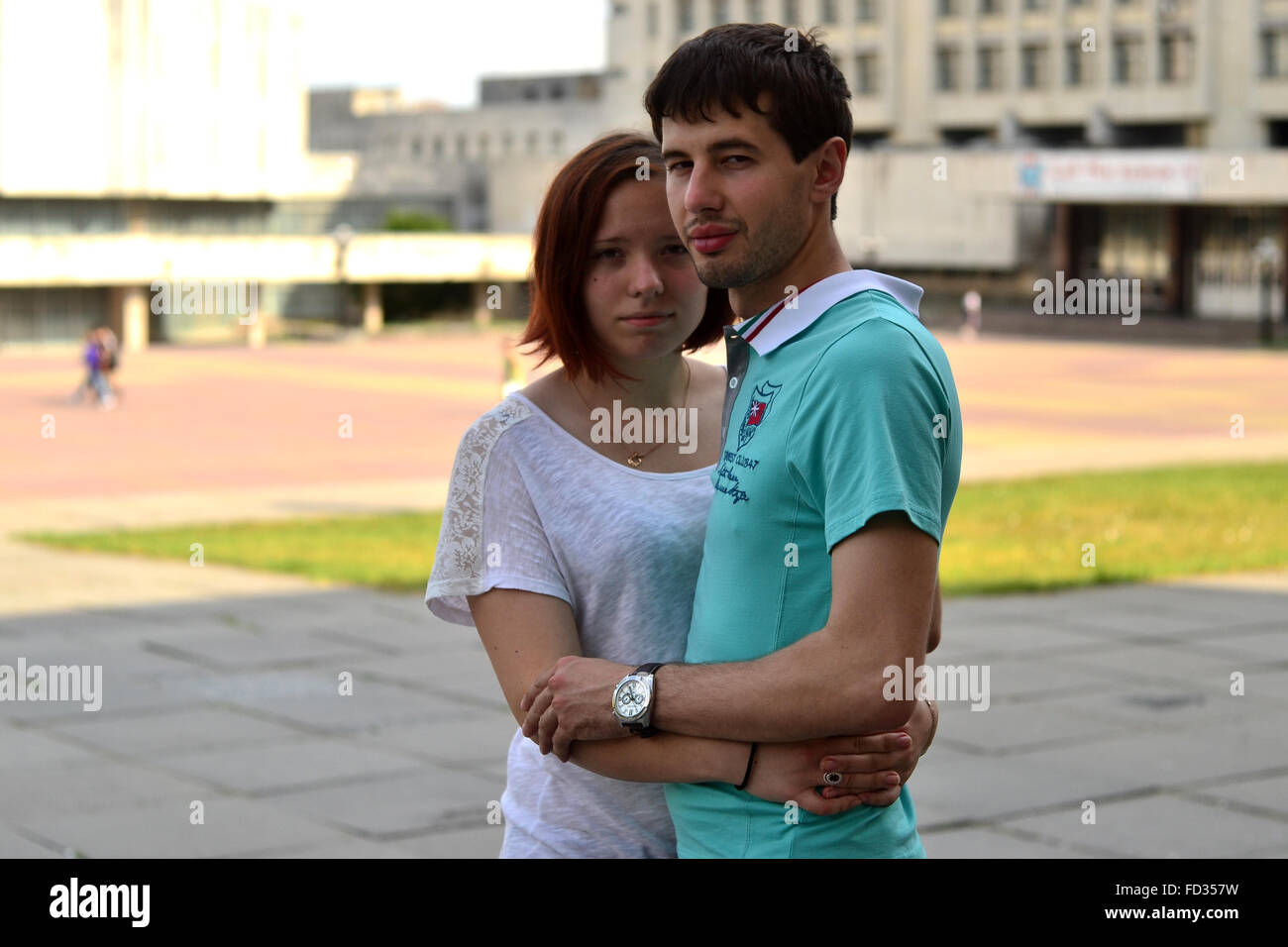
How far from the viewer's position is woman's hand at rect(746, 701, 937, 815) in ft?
8.18

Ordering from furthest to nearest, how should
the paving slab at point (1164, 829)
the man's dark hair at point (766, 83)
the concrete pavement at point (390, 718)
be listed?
the concrete pavement at point (390, 718) → the paving slab at point (1164, 829) → the man's dark hair at point (766, 83)

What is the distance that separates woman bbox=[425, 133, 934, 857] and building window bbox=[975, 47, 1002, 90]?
74.6 metres

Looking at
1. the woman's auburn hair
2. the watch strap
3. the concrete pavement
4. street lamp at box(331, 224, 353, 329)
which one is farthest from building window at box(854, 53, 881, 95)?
the watch strap

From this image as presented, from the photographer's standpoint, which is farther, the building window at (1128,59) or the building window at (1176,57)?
the building window at (1128,59)

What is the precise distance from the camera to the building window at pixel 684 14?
3410 inches

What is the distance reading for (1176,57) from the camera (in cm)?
6688

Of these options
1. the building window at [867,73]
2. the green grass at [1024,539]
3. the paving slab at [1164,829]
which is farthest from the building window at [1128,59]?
the paving slab at [1164,829]

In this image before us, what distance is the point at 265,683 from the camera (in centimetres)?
970

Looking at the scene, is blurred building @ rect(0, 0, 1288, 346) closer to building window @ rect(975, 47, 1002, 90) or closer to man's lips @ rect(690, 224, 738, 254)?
building window @ rect(975, 47, 1002, 90)

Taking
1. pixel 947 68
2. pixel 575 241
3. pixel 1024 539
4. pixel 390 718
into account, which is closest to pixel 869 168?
pixel 947 68

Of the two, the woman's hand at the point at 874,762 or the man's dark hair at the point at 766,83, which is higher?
the man's dark hair at the point at 766,83

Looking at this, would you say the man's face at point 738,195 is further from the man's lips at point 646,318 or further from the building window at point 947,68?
the building window at point 947,68

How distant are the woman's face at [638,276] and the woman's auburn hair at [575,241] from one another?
0.02 metres
